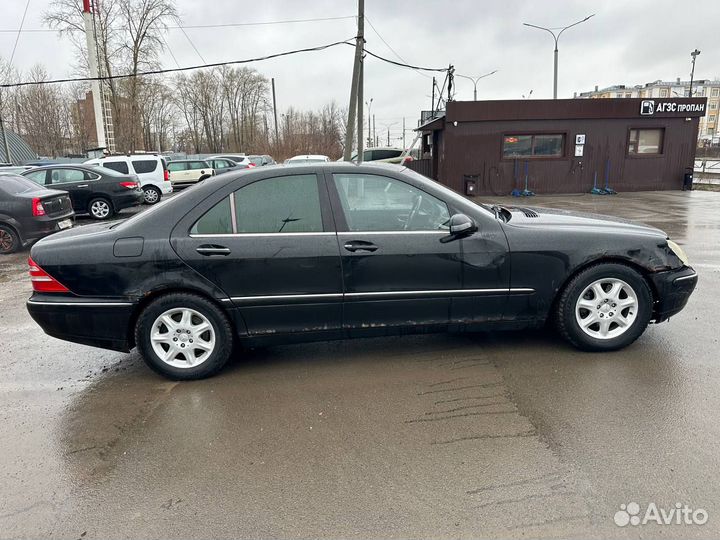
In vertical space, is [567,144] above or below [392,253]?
above

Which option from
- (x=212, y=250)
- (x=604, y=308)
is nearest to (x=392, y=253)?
(x=212, y=250)

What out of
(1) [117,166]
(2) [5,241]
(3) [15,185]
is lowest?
(2) [5,241]

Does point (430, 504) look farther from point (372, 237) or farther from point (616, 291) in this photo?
point (616, 291)

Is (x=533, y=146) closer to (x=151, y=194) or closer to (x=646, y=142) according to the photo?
(x=646, y=142)

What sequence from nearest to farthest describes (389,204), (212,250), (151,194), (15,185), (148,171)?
1. (212,250)
2. (389,204)
3. (15,185)
4. (148,171)
5. (151,194)

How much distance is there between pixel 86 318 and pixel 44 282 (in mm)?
419

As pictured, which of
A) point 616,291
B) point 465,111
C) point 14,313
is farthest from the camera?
point 465,111

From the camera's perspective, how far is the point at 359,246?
3.59 m

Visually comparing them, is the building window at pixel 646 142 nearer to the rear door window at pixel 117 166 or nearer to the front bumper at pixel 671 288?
the front bumper at pixel 671 288

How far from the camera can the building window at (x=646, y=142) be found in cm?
1897

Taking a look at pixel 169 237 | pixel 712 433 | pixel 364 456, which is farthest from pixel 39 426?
pixel 712 433

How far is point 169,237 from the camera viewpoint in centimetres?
354

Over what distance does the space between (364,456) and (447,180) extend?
16949 millimetres

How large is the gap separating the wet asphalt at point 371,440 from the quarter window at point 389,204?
1.09 metres
